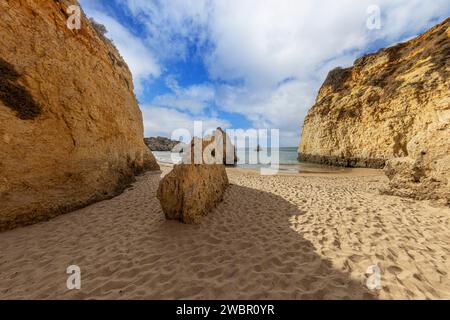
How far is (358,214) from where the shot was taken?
5578 mm

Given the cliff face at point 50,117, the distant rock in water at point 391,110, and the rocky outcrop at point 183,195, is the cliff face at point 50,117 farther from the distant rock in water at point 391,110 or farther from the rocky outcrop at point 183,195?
the distant rock in water at point 391,110

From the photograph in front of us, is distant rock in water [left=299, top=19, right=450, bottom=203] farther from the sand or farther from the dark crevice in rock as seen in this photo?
the dark crevice in rock

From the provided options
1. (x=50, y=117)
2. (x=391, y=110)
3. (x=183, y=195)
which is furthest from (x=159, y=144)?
(x=183, y=195)

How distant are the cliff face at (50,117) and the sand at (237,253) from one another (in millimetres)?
792

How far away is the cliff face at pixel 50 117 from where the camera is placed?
515 cm

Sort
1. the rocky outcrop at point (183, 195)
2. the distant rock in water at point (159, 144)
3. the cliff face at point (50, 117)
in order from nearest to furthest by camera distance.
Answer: the rocky outcrop at point (183, 195)
the cliff face at point (50, 117)
the distant rock in water at point (159, 144)

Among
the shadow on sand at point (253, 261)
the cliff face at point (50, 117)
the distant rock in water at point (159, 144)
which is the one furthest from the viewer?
the distant rock in water at point (159, 144)

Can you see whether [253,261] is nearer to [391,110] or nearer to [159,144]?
[391,110]

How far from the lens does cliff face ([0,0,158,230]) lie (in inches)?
203

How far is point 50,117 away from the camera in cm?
607

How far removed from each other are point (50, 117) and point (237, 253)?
22.8 feet

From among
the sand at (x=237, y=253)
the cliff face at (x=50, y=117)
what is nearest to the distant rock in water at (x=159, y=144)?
the cliff face at (x=50, y=117)
